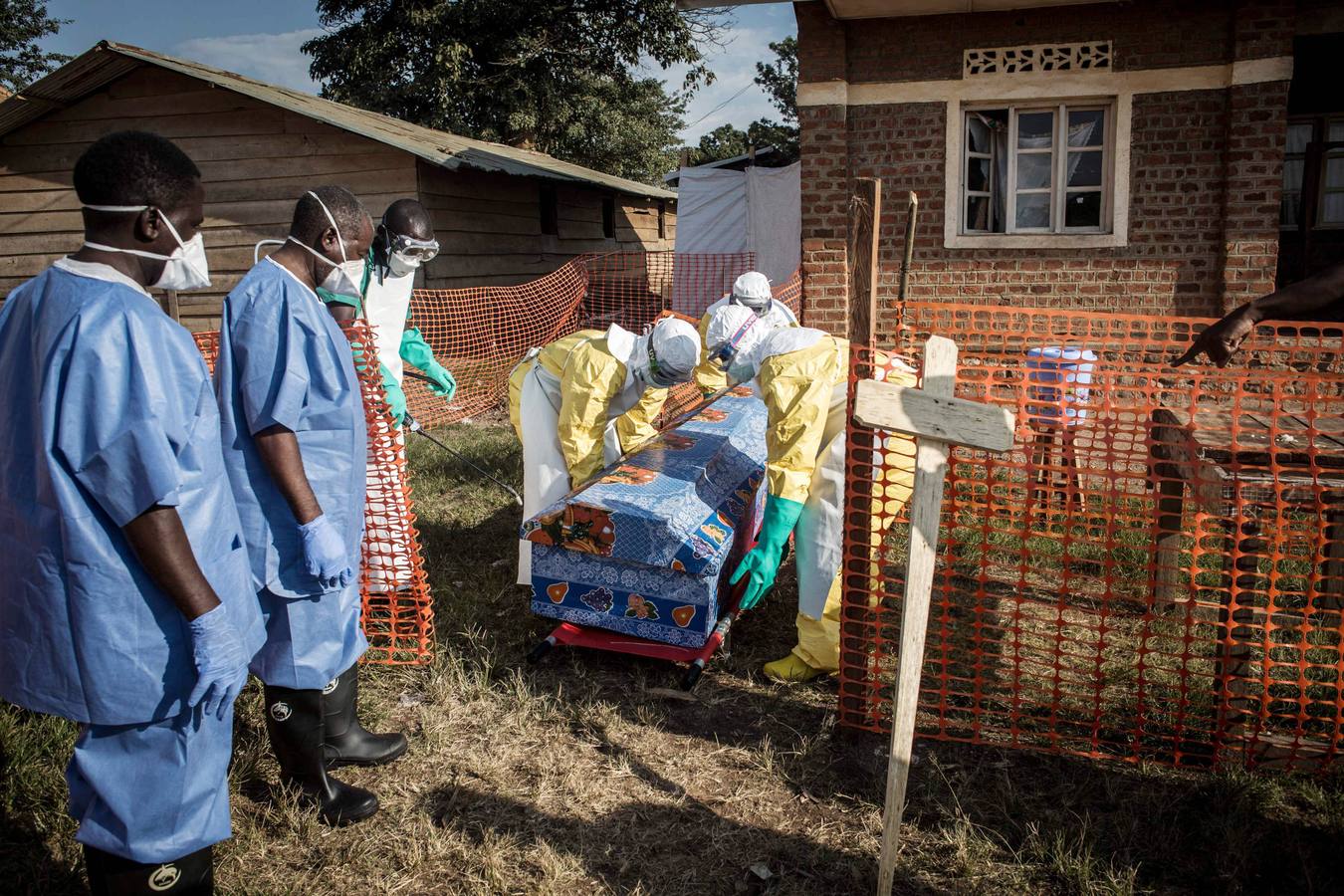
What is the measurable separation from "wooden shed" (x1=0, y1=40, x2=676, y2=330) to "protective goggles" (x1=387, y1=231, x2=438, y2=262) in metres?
6.52

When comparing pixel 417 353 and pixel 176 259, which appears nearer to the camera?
pixel 176 259

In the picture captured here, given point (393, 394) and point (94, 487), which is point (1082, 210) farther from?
point (94, 487)

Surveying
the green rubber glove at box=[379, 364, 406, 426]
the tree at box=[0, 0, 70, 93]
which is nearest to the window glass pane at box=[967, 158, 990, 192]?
the green rubber glove at box=[379, 364, 406, 426]

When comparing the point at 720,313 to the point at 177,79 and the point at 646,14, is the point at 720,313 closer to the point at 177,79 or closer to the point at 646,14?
the point at 177,79

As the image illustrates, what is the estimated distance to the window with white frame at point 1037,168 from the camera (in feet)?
27.2

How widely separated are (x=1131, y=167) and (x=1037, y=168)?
801mm

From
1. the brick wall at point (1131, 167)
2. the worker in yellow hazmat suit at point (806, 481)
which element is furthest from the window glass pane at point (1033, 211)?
the worker in yellow hazmat suit at point (806, 481)

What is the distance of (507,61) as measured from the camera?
2298 cm

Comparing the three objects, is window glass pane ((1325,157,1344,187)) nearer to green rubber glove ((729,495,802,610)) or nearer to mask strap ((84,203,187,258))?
green rubber glove ((729,495,802,610))

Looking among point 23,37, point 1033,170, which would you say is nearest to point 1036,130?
point 1033,170

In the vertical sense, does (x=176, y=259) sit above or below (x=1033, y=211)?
below

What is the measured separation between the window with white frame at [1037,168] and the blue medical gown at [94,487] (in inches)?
309

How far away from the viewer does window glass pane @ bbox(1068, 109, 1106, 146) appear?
8.25 meters

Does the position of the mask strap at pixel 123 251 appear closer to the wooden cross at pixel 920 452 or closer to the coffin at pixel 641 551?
the wooden cross at pixel 920 452
